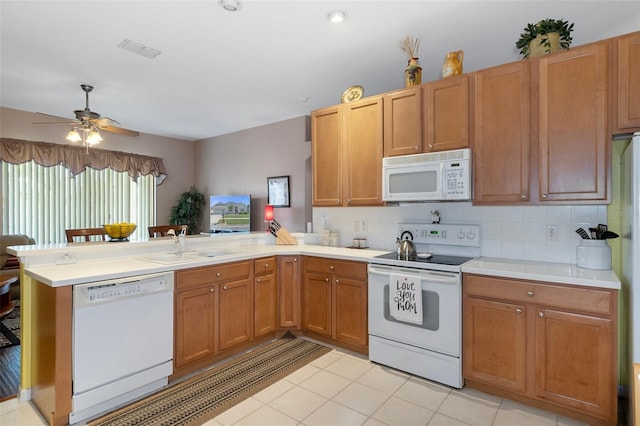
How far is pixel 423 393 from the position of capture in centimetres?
236

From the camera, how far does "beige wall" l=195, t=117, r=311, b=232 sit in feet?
17.1

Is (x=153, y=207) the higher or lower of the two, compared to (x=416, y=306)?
higher

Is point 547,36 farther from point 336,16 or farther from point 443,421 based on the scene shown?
point 443,421

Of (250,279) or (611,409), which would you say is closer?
(611,409)

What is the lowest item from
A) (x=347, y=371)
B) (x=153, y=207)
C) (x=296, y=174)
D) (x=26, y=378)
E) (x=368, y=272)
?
(x=347, y=371)

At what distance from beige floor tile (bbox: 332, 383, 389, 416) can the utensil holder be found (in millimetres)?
1658

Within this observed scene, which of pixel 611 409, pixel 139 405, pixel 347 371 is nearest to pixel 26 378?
pixel 139 405

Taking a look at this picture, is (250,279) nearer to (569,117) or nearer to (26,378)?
(26,378)

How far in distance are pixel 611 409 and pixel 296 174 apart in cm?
431

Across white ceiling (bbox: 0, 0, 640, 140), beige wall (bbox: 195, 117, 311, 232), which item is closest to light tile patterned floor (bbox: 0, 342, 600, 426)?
white ceiling (bbox: 0, 0, 640, 140)

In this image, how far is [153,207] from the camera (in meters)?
6.37

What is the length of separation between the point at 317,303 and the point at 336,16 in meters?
2.45

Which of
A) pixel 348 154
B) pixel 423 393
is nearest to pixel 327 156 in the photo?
pixel 348 154

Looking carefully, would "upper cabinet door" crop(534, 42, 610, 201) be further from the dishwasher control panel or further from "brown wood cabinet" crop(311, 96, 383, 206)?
the dishwasher control panel
